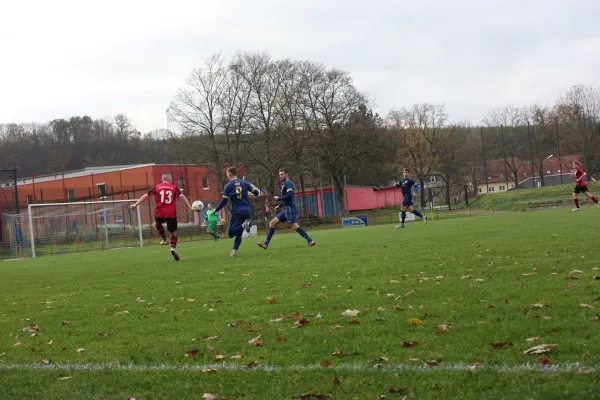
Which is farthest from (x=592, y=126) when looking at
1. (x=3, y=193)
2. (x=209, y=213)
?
(x=3, y=193)

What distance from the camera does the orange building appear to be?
54484mm

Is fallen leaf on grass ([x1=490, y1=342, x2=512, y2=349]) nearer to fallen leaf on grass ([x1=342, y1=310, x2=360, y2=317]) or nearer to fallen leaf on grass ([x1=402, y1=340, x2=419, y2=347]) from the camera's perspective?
fallen leaf on grass ([x1=402, y1=340, x2=419, y2=347])

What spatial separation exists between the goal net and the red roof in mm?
62563

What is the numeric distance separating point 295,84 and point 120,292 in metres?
50.7

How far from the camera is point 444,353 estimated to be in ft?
14.1

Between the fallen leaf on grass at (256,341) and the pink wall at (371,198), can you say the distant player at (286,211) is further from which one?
the pink wall at (371,198)

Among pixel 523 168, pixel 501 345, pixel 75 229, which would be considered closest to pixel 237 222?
pixel 501 345

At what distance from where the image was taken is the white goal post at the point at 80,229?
35.6 m

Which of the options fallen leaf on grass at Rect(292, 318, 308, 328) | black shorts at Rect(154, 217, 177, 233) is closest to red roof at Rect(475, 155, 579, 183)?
black shorts at Rect(154, 217, 177, 233)

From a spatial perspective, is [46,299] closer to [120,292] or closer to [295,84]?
[120,292]

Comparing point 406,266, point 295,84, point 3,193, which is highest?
point 295,84

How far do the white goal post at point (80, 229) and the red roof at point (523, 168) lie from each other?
6256cm

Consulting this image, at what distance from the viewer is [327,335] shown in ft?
16.9

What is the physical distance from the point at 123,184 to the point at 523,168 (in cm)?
7143
